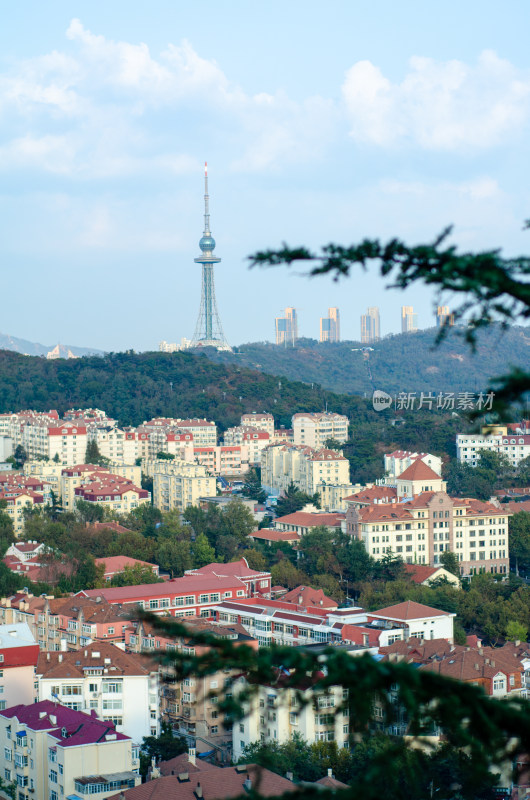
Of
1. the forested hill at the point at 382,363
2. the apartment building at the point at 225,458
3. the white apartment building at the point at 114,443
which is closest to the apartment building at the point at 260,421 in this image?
the apartment building at the point at 225,458

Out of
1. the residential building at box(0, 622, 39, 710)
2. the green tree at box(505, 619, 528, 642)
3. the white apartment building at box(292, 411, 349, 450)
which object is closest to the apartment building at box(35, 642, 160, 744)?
the residential building at box(0, 622, 39, 710)

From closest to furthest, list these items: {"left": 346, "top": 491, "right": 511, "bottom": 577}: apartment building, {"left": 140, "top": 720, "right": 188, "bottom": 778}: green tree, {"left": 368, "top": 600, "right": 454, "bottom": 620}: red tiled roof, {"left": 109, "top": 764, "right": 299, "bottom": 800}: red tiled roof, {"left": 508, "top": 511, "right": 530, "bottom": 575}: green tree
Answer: {"left": 109, "top": 764, "right": 299, "bottom": 800}: red tiled roof
{"left": 140, "top": 720, "right": 188, "bottom": 778}: green tree
{"left": 368, "top": 600, "right": 454, "bottom": 620}: red tiled roof
{"left": 346, "top": 491, "right": 511, "bottom": 577}: apartment building
{"left": 508, "top": 511, "right": 530, "bottom": 575}: green tree

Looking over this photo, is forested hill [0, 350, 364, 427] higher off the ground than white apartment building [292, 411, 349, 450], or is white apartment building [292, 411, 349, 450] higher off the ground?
forested hill [0, 350, 364, 427]

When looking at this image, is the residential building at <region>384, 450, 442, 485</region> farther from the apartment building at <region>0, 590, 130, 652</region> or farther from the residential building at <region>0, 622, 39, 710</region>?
the residential building at <region>0, 622, 39, 710</region>

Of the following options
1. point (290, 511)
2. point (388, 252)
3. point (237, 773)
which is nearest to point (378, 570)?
point (290, 511)

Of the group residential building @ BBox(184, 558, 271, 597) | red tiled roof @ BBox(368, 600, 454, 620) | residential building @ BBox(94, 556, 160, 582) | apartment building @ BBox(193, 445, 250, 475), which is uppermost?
apartment building @ BBox(193, 445, 250, 475)

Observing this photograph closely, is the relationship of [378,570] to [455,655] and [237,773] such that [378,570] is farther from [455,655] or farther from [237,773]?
[237,773]

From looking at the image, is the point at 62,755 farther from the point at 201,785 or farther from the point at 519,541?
the point at 519,541
